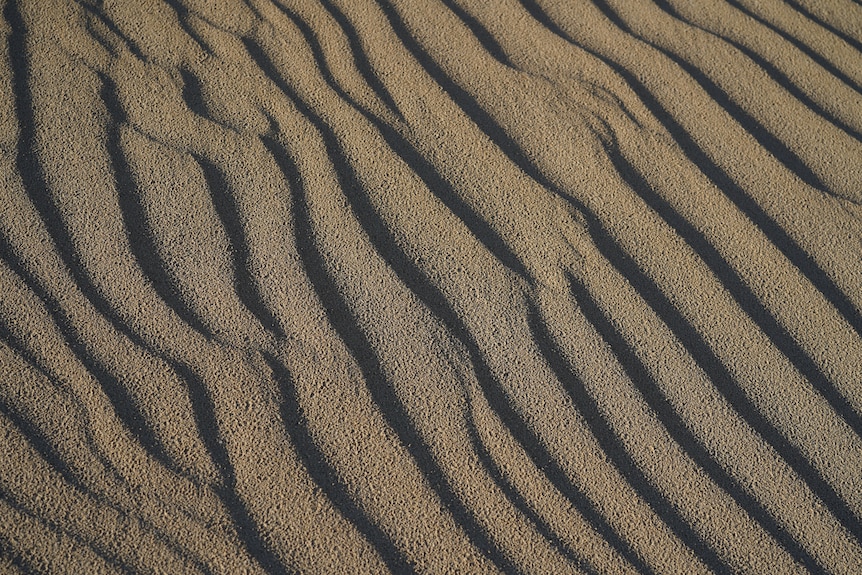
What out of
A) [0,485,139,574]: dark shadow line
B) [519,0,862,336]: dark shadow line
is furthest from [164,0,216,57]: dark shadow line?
[0,485,139,574]: dark shadow line

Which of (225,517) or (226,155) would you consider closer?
(225,517)

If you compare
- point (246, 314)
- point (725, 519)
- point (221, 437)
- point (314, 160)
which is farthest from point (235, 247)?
point (725, 519)

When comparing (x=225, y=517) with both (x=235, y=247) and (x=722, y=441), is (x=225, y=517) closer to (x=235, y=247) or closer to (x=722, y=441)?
(x=235, y=247)

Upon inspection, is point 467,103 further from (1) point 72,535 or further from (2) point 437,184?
(1) point 72,535

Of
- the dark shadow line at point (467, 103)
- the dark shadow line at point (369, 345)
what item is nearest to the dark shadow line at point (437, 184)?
the dark shadow line at point (369, 345)

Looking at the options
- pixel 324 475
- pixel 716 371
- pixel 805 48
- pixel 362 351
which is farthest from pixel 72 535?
pixel 805 48

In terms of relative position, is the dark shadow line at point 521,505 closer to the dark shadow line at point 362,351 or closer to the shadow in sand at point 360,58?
the dark shadow line at point 362,351
